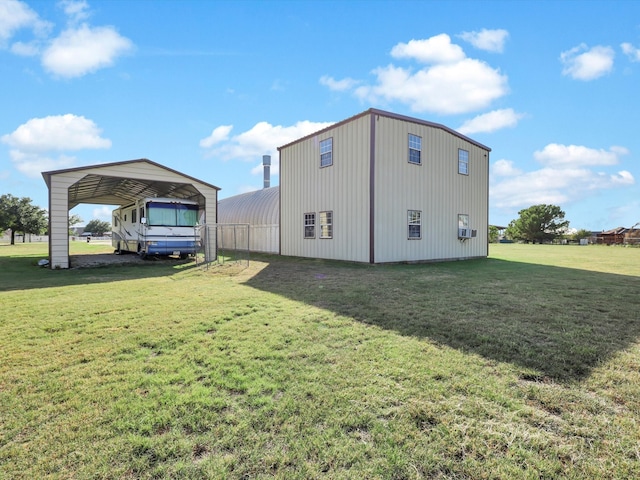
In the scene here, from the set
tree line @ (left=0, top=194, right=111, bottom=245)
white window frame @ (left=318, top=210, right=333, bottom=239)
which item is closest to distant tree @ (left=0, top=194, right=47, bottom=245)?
tree line @ (left=0, top=194, right=111, bottom=245)

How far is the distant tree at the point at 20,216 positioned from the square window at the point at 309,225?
34673 mm

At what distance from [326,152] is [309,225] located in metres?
3.82

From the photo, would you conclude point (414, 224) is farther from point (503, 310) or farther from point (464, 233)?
point (503, 310)

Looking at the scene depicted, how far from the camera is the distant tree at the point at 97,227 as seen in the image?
92.3m

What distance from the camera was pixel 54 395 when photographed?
3.05 metres

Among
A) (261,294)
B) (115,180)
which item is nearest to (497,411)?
(261,294)

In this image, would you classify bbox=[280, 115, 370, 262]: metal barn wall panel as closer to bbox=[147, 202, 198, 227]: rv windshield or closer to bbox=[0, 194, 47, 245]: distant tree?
bbox=[147, 202, 198, 227]: rv windshield

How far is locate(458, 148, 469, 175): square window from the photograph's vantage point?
17.6 metres

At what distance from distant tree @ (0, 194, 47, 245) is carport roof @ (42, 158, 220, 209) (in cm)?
1650

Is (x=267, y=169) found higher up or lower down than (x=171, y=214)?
higher up

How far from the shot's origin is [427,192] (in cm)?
1592

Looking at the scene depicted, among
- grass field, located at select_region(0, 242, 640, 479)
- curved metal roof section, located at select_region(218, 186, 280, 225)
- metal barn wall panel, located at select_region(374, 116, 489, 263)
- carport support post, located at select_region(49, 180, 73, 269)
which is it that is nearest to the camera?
grass field, located at select_region(0, 242, 640, 479)

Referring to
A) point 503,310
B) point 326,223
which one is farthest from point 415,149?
point 503,310

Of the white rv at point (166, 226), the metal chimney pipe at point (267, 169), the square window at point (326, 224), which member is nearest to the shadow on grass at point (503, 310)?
the square window at point (326, 224)
